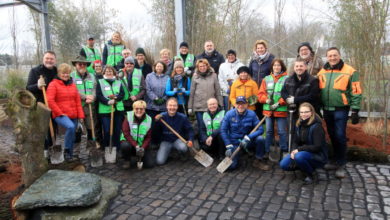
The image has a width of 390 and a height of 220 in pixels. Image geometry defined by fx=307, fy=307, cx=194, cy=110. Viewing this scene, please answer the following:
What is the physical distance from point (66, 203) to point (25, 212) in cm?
55

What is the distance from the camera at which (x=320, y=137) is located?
4.49m

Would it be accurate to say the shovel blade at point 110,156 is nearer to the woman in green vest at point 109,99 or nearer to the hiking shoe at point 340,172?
the woman in green vest at point 109,99

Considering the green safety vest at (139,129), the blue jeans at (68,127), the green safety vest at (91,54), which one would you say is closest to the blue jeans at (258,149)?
the green safety vest at (139,129)

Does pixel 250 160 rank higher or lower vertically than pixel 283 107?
lower

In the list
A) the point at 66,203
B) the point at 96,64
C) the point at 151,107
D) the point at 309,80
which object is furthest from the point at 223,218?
the point at 96,64

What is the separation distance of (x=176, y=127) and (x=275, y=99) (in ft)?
6.12

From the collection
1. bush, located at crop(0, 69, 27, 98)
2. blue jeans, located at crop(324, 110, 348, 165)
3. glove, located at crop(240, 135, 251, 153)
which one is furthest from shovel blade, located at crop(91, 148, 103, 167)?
bush, located at crop(0, 69, 27, 98)

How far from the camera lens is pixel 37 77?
5289 mm

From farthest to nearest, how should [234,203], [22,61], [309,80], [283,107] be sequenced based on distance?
[22,61] → [283,107] → [309,80] → [234,203]

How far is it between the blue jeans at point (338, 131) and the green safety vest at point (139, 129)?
9.92 feet

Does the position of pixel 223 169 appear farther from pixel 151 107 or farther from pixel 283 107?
pixel 151 107

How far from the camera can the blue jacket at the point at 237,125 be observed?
213 inches

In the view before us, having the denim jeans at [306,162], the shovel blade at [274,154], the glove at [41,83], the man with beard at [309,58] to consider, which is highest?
the man with beard at [309,58]

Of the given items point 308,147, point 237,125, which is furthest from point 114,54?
point 308,147
